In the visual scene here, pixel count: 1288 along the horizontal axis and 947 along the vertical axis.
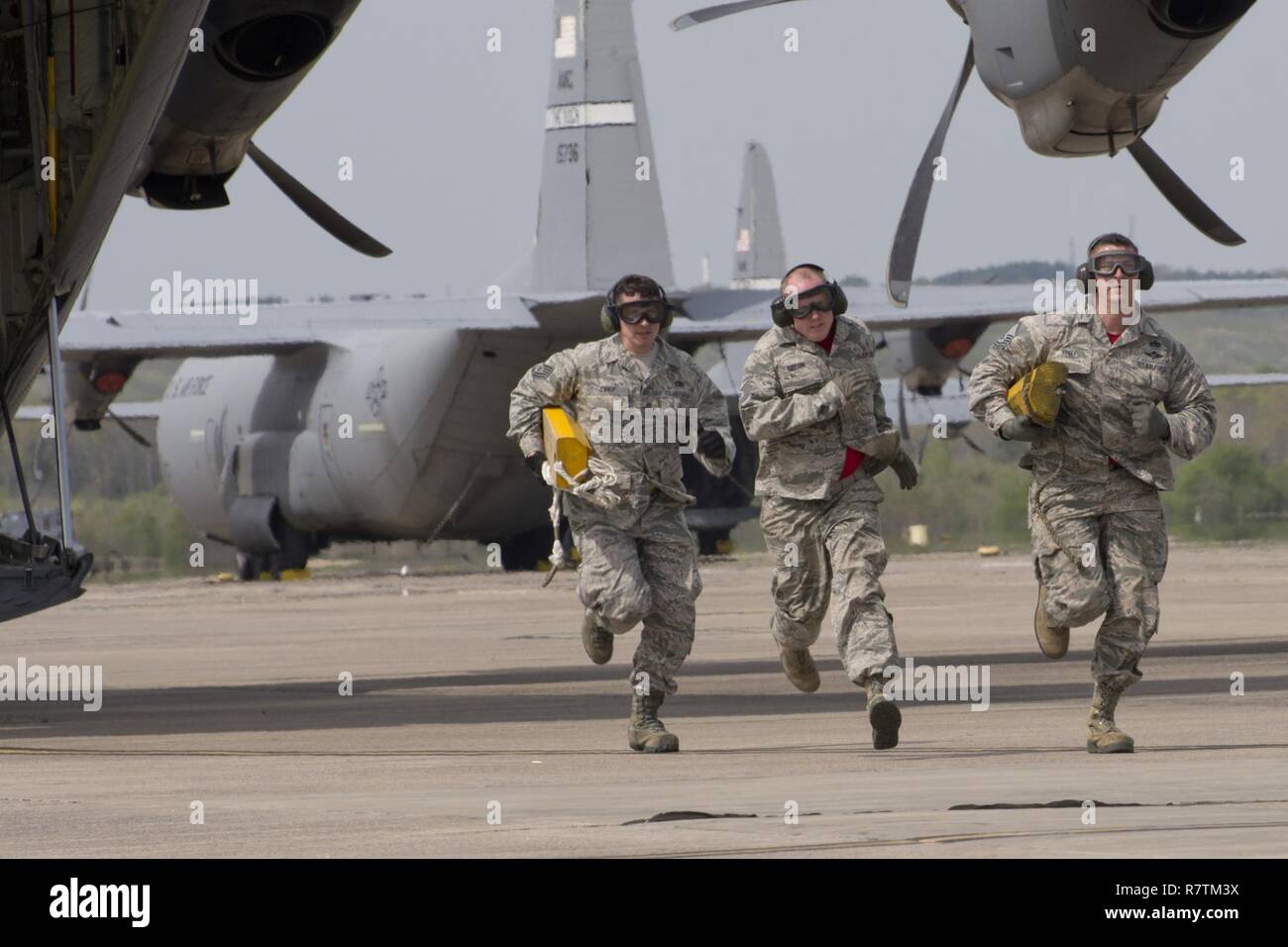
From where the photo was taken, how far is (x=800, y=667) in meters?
11.5

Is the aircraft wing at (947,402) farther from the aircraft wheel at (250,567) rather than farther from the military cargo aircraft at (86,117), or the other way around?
the military cargo aircraft at (86,117)

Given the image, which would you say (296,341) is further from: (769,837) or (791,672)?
(769,837)

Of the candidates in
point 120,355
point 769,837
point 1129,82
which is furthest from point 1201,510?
point 769,837

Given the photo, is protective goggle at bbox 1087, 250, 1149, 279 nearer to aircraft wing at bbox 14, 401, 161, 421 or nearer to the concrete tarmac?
the concrete tarmac

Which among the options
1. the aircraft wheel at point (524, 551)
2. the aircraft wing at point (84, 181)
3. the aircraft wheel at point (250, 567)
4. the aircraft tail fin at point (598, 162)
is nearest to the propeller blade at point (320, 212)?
the aircraft wing at point (84, 181)

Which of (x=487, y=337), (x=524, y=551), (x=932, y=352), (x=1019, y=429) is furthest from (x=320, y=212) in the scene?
(x=524, y=551)

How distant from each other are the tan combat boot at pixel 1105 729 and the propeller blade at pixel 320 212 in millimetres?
6905

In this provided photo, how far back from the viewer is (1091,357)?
1065cm

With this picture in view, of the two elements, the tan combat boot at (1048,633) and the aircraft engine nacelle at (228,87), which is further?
the aircraft engine nacelle at (228,87)

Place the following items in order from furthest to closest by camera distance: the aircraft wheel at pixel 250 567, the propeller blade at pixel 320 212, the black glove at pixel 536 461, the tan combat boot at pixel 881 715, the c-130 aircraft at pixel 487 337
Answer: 1. the aircraft wheel at pixel 250 567
2. the c-130 aircraft at pixel 487 337
3. the propeller blade at pixel 320 212
4. the black glove at pixel 536 461
5. the tan combat boot at pixel 881 715

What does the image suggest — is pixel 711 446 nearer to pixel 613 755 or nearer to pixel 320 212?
pixel 613 755

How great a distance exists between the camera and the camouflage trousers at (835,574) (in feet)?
34.8

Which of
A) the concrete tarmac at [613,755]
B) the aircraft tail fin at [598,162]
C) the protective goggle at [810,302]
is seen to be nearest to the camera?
the concrete tarmac at [613,755]
